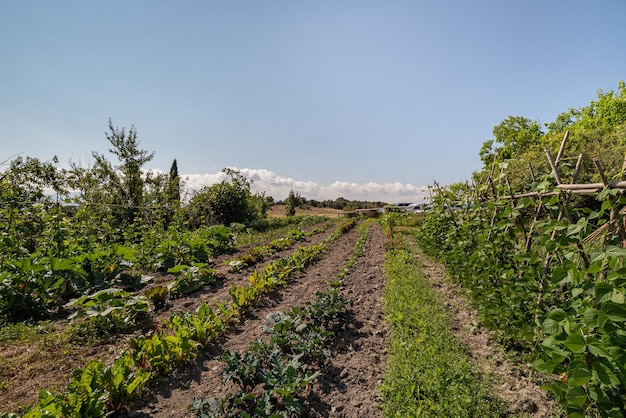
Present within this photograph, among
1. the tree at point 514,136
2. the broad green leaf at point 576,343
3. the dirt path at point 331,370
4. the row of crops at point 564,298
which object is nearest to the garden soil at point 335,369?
the dirt path at point 331,370

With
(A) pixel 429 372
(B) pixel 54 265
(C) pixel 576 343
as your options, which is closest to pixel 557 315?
(C) pixel 576 343

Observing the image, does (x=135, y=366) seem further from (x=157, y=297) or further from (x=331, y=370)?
(x=331, y=370)

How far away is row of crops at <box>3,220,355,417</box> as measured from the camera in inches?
92.0

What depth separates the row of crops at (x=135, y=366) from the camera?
7.67 ft

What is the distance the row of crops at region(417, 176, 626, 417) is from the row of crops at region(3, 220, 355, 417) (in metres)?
3.62

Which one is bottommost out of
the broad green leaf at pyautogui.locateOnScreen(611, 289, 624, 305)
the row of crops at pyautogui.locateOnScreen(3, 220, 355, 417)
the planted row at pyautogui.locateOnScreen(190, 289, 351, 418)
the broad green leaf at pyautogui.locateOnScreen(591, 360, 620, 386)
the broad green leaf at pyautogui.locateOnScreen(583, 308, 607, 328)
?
the planted row at pyautogui.locateOnScreen(190, 289, 351, 418)

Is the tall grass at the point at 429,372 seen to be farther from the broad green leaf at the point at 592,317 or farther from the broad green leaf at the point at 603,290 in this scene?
the broad green leaf at the point at 603,290

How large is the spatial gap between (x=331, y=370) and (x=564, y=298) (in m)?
2.92

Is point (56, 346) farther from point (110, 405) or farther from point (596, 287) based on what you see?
point (596, 287)

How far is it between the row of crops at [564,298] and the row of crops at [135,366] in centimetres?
362

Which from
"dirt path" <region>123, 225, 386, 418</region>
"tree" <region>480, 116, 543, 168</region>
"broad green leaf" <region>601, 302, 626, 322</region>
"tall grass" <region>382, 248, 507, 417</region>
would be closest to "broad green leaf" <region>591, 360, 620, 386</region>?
"broad green leaf" <region>601, 302, 626, 322</region>

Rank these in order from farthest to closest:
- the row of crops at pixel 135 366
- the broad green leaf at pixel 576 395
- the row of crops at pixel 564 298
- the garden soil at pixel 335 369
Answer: the garden soil at pixel 335 369 → the row of crops at pixel 135 366 → the broad green leaf at pixel 576 395 → the row of crops at pixel 564 298

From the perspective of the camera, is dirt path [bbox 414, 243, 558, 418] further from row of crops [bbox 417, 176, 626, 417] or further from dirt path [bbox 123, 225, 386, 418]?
dirt path [bbox 123, 225, 386, 418]

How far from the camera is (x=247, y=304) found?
5.02m
